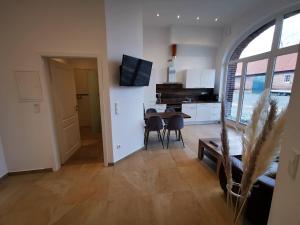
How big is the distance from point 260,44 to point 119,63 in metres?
4.42

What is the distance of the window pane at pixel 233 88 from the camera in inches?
207

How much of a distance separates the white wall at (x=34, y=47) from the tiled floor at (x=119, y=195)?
58 cm

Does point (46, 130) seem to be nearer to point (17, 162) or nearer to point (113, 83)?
point (17, 162)

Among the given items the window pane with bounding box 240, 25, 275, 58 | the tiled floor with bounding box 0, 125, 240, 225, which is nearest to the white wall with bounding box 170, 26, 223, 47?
the window pane with bounding box 240, 25, 275, 58

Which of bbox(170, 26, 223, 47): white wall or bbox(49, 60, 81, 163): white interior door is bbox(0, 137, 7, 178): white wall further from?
bbox(170, 26, 223, 47): white wall

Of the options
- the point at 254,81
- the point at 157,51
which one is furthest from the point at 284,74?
the point at 157,51

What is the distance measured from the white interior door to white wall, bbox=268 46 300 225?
3213 millimetres

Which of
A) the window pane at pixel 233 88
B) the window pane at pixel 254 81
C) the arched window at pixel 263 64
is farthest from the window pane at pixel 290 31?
the window pane at pixel 233 88

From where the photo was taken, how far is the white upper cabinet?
5.70 metres

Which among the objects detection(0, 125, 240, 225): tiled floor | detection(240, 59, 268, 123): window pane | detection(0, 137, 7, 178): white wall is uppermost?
detection(240, 59, 268, 123): window pane

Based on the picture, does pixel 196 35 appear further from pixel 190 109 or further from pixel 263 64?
pixel 190 109

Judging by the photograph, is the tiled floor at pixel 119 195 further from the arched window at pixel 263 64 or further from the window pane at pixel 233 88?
the window pane at pixel 233 88

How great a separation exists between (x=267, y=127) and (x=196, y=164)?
2544 millimetres

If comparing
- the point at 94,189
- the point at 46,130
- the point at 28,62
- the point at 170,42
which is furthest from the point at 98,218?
the point at 170,42
